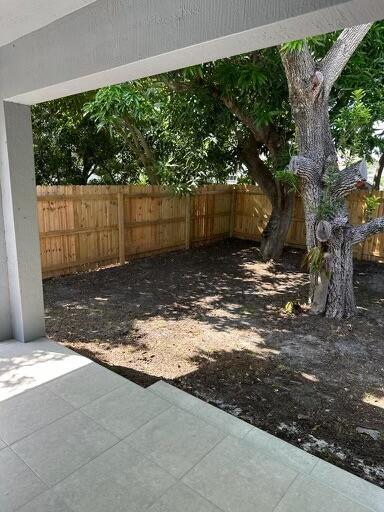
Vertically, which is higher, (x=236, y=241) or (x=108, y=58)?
(x=108, y=58)

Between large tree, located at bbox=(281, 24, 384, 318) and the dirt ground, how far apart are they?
510mm

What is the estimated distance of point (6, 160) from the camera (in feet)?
8.59

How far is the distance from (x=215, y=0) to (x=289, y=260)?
683 cm

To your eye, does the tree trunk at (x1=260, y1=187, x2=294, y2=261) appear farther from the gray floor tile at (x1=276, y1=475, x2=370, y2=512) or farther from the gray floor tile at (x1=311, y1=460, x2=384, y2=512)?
the gray floor tile at (x1=276, y1=475, x2=370, y2=512)

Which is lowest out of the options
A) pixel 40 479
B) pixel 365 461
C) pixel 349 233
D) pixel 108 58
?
pixel 365 461

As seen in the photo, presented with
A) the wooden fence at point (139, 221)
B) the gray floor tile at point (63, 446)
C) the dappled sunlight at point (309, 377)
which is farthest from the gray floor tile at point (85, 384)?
the wooden fence at point (139, 221)

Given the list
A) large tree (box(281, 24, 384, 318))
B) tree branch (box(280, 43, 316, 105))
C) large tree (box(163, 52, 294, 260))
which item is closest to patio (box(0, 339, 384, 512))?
large tree (box(281, 24, 384, 318))

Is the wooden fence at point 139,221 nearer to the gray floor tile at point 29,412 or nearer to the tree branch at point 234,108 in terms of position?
the tree branch at point 234,108

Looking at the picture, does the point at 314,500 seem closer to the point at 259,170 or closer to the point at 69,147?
the point at 259,170

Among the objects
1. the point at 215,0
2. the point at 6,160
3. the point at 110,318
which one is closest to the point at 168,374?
the point at 110,318

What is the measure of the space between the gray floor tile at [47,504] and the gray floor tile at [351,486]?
1.19 m

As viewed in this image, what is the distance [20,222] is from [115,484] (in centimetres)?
204

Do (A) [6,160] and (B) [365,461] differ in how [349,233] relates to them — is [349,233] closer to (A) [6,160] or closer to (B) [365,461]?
(B) [365,461]

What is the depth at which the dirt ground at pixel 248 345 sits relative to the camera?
2637 millimetres
